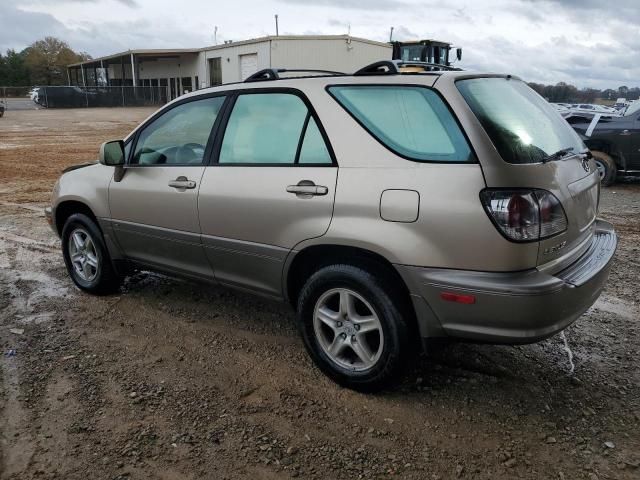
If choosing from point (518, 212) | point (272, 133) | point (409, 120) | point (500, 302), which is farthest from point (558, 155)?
point (272, 133)

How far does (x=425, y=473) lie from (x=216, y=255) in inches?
76.5

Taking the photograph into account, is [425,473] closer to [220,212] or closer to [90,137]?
[220,212]

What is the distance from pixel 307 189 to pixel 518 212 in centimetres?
118

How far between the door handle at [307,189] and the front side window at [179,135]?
94 centimetres

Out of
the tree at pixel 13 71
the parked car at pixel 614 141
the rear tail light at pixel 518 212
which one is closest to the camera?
the rear tail light at pixel 518 212

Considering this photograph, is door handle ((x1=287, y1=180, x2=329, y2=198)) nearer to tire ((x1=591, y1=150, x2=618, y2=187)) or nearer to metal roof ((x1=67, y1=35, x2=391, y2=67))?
tire ((x1=591, y1=150, x2=618, y2=187))

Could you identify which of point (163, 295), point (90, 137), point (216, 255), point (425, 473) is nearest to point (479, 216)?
point (425, 473)

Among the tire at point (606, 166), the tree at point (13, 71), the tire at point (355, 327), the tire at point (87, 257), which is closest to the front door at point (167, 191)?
the tire at point (87, 257)

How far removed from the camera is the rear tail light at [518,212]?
8.65 ft

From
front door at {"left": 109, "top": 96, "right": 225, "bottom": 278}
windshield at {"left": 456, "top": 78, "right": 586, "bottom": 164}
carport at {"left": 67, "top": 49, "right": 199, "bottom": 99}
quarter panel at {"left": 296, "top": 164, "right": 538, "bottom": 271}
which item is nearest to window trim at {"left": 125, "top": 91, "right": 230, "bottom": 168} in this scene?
front door at {"left": 109, "top": 96, "right": 225, "bottom": 278}

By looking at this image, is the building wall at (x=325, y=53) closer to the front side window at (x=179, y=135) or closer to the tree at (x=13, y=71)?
the front side window at (x=179, y=135)

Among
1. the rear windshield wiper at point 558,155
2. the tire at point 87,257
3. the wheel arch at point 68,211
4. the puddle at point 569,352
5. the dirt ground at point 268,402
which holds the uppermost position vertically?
the rear windshield wiper at point 558,155

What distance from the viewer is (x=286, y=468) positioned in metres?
2.68

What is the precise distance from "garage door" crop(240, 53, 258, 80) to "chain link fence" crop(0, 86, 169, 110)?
40.5 feet
